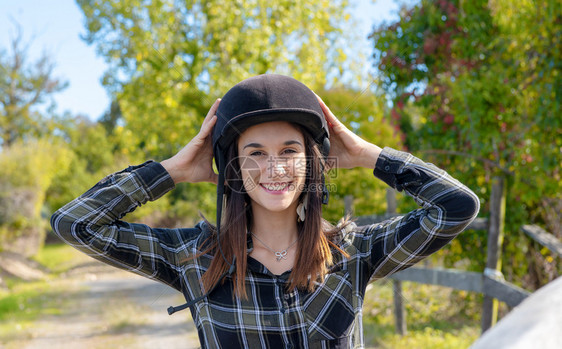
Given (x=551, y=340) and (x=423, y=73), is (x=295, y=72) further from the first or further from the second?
(x=551, y=340)

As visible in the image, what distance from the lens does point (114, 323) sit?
21.3ft

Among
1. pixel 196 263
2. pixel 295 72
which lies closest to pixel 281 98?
Answer: pixel 196 263

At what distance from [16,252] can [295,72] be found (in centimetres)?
989

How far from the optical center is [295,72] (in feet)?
24.5

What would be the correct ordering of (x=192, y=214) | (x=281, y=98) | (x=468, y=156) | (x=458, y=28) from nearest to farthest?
1. (x=281, y=98)
2. (x=468, y=156)
3. (x=458, y=28)
4. (x=192, y=214)

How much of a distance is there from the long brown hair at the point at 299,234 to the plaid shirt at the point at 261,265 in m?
0.04

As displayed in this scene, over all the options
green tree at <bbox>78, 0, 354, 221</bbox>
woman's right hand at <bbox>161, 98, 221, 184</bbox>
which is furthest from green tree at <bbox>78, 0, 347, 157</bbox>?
woman's right hand at <bbox>161, 98, 221, 184</bbox>

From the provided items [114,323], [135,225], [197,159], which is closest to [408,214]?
[197,159]

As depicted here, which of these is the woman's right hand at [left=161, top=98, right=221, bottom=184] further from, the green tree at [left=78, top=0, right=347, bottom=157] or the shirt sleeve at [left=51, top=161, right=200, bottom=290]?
the green tree at [left=78, top=0, right=347, bottom=157]

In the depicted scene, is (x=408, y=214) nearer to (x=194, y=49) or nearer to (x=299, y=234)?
(x=299, y=234)

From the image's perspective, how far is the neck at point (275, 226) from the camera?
6.00ft

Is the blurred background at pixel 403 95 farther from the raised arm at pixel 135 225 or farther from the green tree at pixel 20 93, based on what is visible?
the green tree at pixel 20 93

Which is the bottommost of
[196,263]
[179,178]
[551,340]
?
[196,263]

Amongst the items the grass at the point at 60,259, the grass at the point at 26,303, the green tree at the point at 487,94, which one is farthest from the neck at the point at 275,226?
the grass at the point at 60,259
